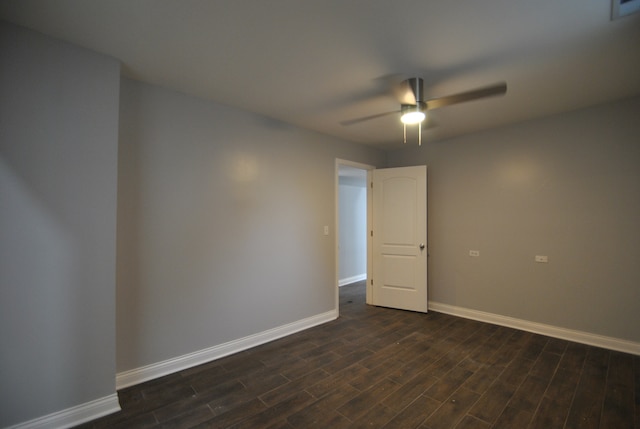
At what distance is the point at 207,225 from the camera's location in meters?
2.77

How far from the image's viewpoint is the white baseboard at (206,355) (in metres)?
2.32

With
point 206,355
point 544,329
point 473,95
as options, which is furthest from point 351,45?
point 544,329

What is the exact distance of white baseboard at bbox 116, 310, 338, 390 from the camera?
232cm

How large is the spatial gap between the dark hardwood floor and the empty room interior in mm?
23

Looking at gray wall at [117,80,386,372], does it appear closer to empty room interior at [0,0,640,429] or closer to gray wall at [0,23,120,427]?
empty room interior at [0,0,640,429]

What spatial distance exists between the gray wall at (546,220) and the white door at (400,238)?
0.30 m

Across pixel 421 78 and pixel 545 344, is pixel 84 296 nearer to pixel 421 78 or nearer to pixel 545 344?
pixel 421 78

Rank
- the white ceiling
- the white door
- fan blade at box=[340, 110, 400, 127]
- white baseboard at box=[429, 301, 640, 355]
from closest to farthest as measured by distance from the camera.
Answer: the white ceiling < white baseboard at box=[429, 301, 640, 355] < fan blade at box=[340, 110, 400, 127] < the white door

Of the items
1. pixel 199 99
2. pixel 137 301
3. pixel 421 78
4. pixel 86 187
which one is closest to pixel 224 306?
pixel 137 301

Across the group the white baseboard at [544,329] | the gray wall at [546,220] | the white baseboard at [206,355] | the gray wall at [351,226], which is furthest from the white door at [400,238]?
the gray wall at [351,226]

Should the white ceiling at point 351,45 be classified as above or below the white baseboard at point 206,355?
above

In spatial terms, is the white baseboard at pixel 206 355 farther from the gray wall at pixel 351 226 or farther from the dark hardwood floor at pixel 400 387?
the gray wall at pixel 351 226

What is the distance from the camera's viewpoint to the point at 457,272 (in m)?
4.08

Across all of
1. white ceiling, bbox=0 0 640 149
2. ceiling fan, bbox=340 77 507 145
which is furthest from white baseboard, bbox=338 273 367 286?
ceiling fan, bbox=340 77 507 145
